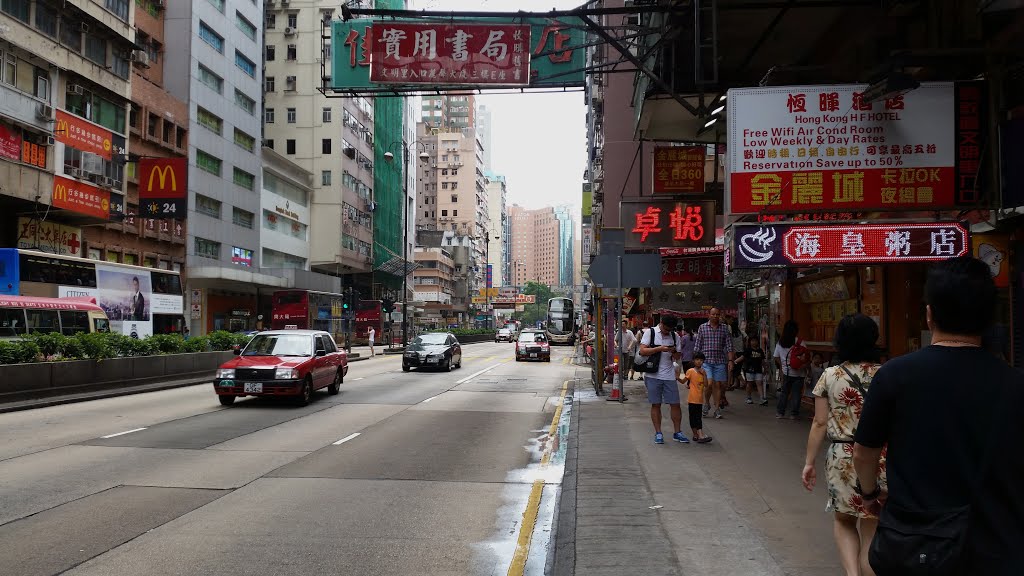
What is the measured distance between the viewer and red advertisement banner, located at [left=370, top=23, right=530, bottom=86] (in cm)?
1155

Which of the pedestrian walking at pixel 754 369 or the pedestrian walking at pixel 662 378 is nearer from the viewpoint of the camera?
the pedestrian walking at pixel 662 378

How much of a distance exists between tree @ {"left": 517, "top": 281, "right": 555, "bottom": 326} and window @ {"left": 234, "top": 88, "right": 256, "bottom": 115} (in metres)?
98.6

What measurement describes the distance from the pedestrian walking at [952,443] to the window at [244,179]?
50.8 metres

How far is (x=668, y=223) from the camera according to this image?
15969mm

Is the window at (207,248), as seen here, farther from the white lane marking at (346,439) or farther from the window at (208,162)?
the white lane marking at (346,439)

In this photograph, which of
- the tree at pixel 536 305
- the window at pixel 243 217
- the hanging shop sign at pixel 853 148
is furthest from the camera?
the tree at pixel 536 305

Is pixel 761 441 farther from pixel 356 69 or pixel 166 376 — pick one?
pixel 166 376

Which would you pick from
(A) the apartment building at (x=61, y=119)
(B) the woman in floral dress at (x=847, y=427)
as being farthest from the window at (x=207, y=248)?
(B) the woman in floral dress at (x=847, y=427)

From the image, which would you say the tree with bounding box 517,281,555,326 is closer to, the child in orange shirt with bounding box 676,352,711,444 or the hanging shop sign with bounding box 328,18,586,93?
the hanging shop sign with bounding box 328,18,586,93

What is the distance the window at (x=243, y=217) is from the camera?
49719 mm

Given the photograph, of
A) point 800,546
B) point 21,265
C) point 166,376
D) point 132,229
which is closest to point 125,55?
point 132,229

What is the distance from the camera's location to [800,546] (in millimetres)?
5410

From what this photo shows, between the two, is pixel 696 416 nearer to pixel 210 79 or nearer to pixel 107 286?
pixel 107 286

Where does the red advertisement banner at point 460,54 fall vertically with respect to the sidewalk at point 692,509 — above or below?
above
